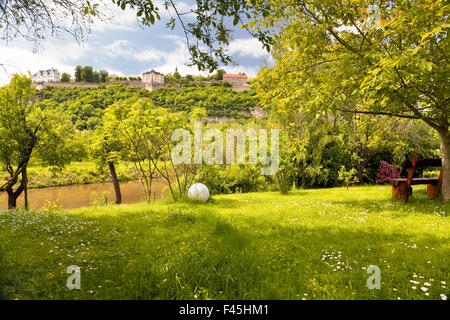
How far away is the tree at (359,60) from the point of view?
5191mm

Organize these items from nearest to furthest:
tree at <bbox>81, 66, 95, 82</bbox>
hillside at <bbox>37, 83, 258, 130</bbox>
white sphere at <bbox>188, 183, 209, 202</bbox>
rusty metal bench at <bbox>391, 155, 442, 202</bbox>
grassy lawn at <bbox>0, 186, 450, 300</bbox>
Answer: grassy lawn at <bbox>0, 186, 450, 300</bbox> → rusty metal bench at <bbox>391, 155, 442, 202</bbox> → white sphere at <bbox>188, 183, 209, 202</bbox> → hillside at <bbox>37, 83, 258, 130</bbox> → tree at <bbox>81, 66, 95, 82</bbox>

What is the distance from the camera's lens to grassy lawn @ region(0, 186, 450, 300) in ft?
8.65

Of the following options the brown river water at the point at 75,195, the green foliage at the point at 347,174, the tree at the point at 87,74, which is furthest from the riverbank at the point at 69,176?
the tree at the point at 87,74

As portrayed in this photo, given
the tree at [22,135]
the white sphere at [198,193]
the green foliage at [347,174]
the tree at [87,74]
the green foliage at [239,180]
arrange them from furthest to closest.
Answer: the tree at [87,74], the green foliage at [239,180], the green foliage at [347,174], the tree at [22,135], the white sphere at [198,193]

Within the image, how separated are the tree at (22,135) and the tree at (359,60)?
31.3 ft

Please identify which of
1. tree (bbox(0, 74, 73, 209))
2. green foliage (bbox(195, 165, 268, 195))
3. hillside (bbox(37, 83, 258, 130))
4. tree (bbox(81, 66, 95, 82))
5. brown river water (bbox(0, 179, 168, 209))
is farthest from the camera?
tree (bbox(81, 66, 95, 82))

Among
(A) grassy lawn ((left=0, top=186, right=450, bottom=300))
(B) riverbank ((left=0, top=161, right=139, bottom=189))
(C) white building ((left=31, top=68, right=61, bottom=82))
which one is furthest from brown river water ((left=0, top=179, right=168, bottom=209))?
(A) grassy lawn ((left=0, top=186, right=450, bottom=300))

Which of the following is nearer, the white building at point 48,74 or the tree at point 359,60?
the tree at point 359,60

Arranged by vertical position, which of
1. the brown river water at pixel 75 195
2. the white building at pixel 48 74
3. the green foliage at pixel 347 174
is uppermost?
the white building at pixel 48 74

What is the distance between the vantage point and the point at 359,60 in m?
6.37

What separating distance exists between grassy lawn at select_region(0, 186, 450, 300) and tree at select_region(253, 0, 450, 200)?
2.64m

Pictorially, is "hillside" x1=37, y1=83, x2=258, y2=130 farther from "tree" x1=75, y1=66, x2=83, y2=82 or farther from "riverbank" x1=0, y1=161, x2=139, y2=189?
"tree" x1=75, y1=66, x2=83, y2=82

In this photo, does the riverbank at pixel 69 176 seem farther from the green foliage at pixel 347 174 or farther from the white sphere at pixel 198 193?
the green foliage at pixel 347 174

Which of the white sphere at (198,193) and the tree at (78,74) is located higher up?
the tree at (78,74)
